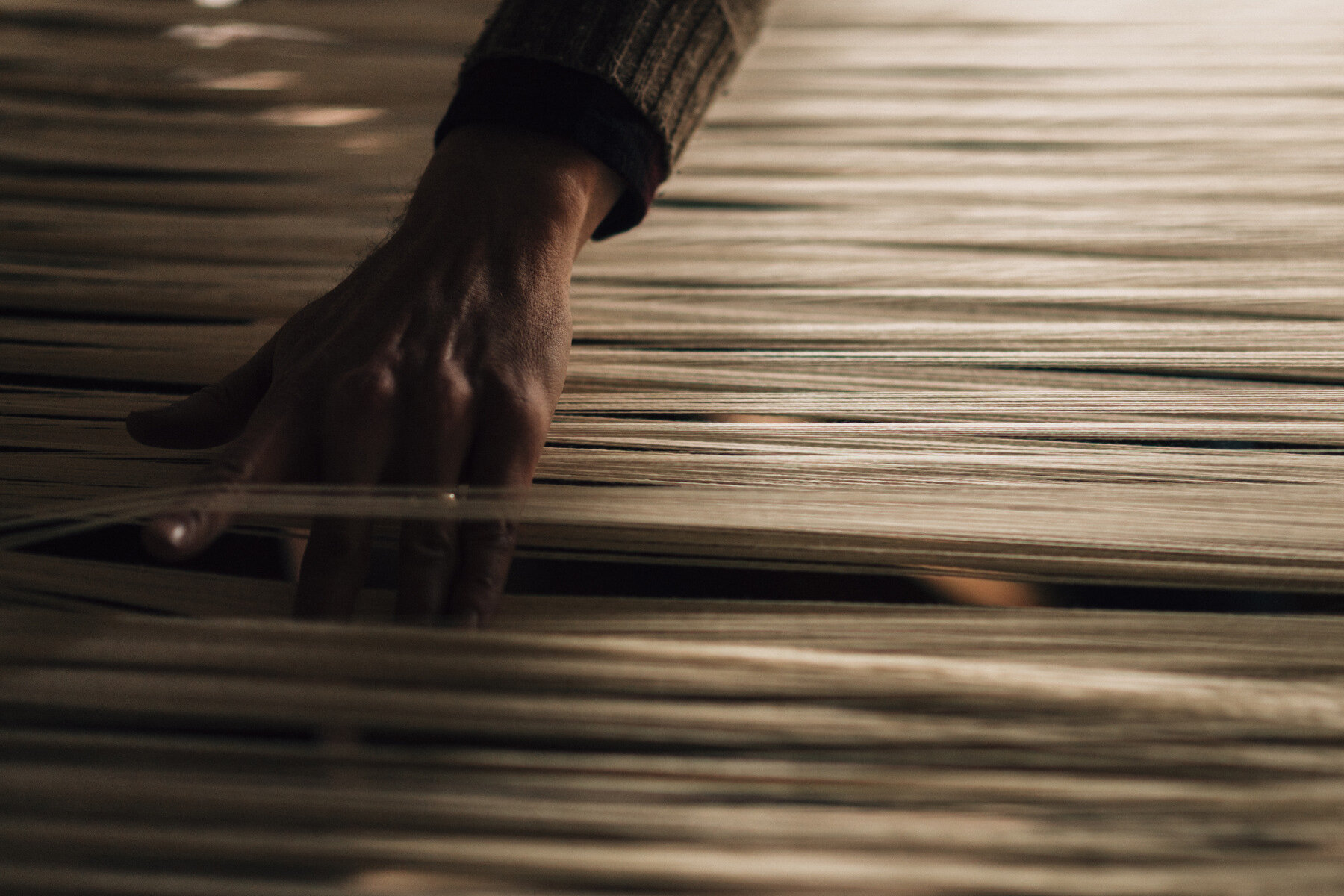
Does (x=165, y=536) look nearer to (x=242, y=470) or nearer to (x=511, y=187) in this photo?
(x=242, y=470)

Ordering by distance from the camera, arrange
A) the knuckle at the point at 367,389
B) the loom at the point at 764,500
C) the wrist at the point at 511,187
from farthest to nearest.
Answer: the wrist at the point at 511,187
the knuckle at the point at 367,389
the loom at the point at 764,500

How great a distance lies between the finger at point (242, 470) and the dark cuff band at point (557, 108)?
294mm

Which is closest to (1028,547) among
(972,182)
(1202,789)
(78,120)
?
(1202,789)

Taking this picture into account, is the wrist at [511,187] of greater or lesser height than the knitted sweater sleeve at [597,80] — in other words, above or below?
below

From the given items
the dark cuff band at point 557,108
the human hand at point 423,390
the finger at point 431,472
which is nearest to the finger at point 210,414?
the human hand at point 423,390

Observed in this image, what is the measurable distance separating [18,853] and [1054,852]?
420mm

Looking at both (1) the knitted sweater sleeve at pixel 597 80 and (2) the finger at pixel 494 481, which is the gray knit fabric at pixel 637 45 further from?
(2) the finger at pixel 494 481

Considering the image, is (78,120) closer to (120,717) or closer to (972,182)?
(120,717)

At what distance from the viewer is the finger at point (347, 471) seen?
1.46 ft

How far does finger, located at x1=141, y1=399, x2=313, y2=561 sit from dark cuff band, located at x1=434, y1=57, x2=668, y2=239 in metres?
0.29

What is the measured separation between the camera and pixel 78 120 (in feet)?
2.72

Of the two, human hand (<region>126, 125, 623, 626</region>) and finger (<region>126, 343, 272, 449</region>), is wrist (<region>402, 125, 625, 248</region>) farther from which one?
finger (<region>126, 343, 272, 449</region>)

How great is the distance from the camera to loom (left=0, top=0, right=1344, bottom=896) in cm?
36

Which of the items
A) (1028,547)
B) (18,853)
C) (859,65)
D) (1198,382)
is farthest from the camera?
(859,65)
